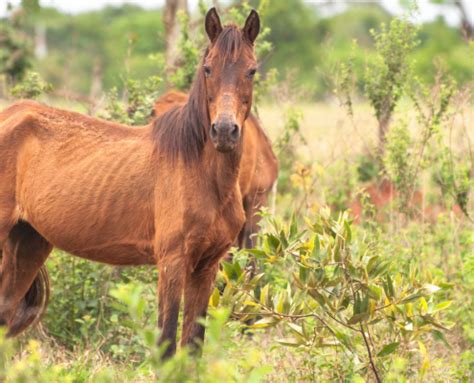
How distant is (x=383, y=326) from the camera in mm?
6098

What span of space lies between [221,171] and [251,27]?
2.82 ft

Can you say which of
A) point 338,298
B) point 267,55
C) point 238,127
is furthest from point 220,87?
point 267,55

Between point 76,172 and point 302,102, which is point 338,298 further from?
point 302,102

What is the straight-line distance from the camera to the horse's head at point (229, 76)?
16.0 feet

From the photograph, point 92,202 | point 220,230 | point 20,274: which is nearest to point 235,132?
point 220,230

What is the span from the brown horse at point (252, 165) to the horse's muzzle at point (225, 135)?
106 inches

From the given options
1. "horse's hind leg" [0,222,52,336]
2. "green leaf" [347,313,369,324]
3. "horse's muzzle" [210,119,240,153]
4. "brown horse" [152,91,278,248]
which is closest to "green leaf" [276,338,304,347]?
"green leaf" [347,313,369,324]

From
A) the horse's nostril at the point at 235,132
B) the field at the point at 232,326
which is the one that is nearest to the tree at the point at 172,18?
the field at the point at 232,326

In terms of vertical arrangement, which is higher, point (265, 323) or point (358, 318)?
point (358, 318)

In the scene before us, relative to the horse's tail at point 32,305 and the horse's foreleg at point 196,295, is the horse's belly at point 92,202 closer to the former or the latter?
the horse's foreleg at point 196,295

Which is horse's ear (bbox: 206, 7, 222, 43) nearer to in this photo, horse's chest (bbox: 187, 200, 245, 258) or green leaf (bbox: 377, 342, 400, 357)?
horse's chest (bbox: 187, 200, 245, 258)

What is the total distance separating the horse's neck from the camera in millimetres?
5250

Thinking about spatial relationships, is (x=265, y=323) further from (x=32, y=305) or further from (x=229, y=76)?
(x=32, y=305)

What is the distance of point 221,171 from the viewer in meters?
5.25
